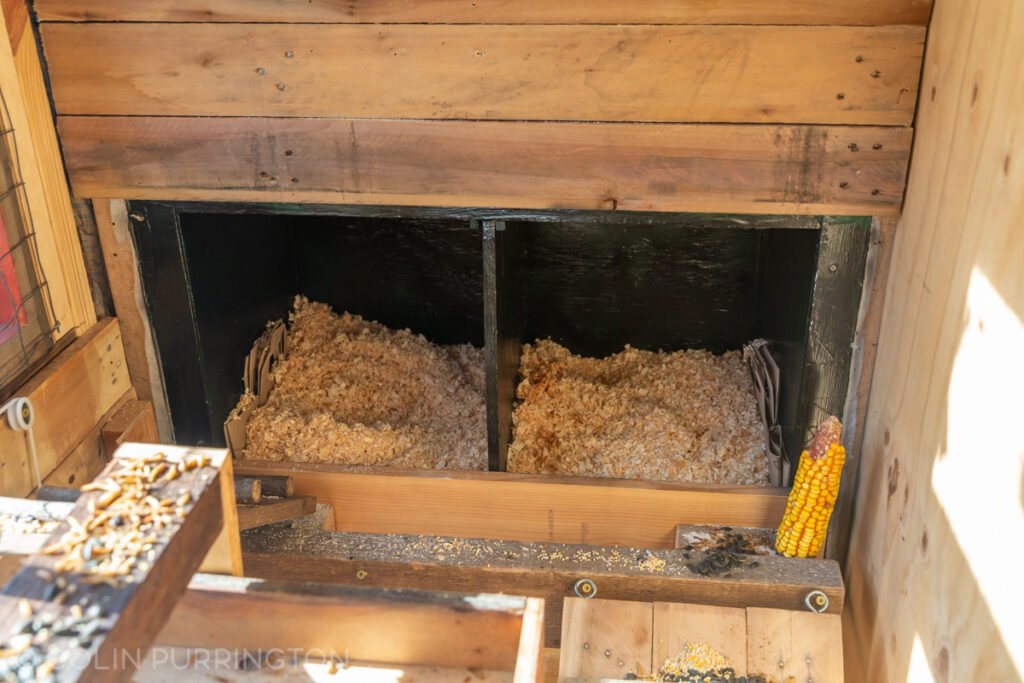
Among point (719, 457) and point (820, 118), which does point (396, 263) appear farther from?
point (820, 118)

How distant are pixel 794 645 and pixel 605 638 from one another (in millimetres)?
398

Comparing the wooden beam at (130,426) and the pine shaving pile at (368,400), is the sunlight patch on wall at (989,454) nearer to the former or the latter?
the pine shaving pile at (368,400)

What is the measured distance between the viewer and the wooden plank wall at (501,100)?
71.3 inches

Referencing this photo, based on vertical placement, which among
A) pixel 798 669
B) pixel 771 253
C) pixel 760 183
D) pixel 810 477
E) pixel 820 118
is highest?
pixel 820 118

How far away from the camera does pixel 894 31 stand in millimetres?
1775

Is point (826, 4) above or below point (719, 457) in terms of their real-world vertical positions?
above

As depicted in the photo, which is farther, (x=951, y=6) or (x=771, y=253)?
(x=771, y=253)

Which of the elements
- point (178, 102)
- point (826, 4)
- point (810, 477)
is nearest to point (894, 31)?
point (826, 4)

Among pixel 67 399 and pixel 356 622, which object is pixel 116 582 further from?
pixel 67 399

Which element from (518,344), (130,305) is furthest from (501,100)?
(130,305)

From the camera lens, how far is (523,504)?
235cm

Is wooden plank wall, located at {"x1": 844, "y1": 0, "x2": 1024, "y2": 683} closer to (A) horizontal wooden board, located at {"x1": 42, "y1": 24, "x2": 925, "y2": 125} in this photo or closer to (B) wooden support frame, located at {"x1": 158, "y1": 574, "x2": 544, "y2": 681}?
(A) horizontal wooden board, located at {"x1": 42, "y1": 24, "x2": 925, "y2": 125}

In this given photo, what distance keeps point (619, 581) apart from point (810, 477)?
0.48 m

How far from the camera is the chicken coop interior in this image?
3.88 feet
